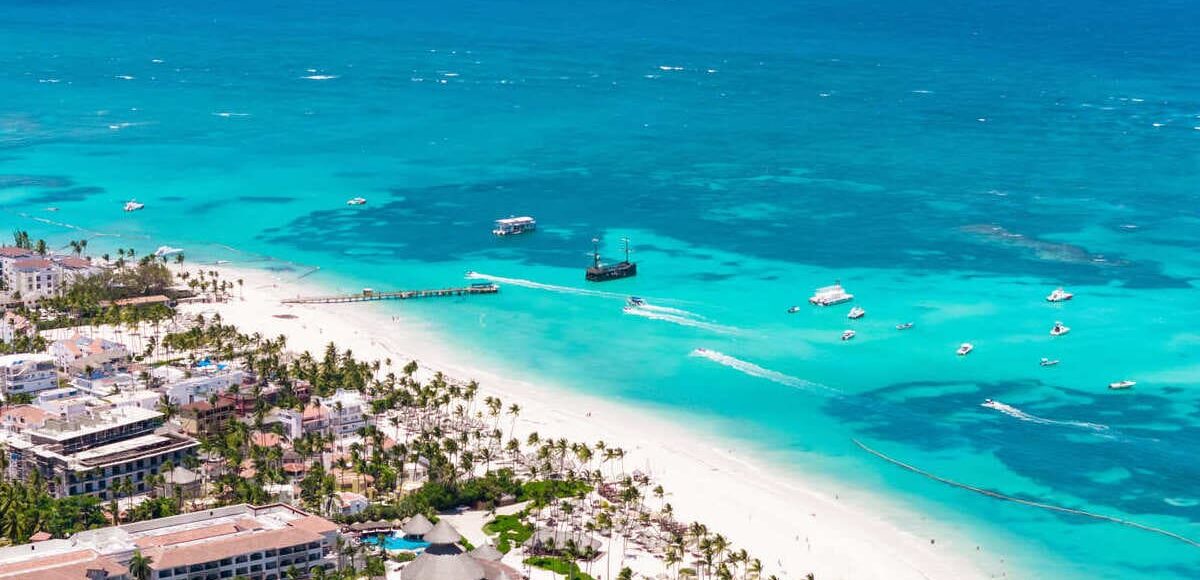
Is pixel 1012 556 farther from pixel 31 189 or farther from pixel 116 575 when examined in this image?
pixel 31 189

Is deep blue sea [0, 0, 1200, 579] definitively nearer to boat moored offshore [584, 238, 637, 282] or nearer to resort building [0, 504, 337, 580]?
boat moored offshore [584, 238, 637, 282]

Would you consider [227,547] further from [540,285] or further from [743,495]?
[540,285]

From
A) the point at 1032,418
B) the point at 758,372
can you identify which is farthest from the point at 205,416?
the point at 1032,418

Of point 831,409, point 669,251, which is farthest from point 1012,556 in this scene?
point 669,251

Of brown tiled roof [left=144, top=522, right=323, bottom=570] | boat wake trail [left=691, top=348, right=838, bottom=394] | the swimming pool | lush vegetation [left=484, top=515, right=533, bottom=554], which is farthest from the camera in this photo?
boat wake trail [left=691, top=348, right=838, bottom=394]

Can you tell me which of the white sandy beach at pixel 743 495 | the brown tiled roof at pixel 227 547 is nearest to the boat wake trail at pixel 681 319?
the white sandy beach at pixel 743 495

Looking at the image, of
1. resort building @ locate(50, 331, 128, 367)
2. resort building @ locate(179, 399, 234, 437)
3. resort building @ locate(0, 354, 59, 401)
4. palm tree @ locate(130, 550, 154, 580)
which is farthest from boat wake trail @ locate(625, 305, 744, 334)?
palm tree @ locate(130, 550, 154, 580)
